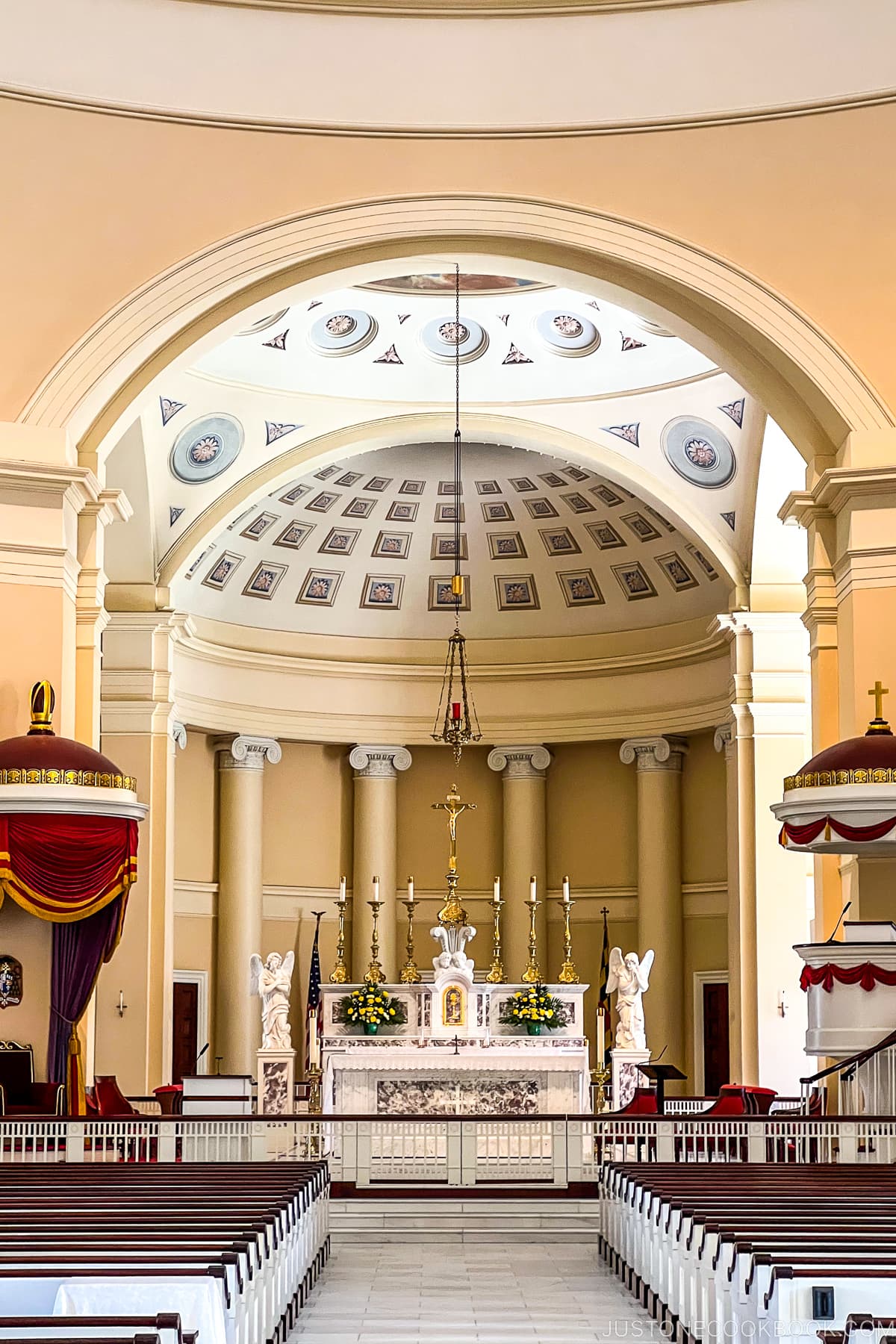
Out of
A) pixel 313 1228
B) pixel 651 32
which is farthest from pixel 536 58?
pixel 313 1228

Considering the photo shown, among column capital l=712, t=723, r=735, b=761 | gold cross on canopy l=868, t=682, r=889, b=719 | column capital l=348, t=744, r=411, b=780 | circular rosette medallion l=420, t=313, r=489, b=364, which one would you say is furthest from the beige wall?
column capital l=348, t=744, r=411, b=780

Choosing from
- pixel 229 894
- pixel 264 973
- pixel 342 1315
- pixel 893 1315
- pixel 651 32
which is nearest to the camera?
pixel 893 1315

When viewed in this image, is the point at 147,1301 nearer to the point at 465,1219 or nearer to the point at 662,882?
the point at 465,1219

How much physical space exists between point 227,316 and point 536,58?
3183 mm

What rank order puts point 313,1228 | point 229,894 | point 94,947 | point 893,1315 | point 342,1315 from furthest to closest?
1. point 229,894
2. point 94,947
3. point 313,1228
4. point 342,1315
5. point 893,1315

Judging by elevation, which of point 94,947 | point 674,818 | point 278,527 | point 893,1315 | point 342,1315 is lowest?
point 342,1315

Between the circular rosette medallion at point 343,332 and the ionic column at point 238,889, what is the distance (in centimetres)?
557

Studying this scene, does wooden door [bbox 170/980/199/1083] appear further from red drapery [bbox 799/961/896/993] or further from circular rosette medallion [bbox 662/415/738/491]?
red drapery [bbox 799/961/896/993]

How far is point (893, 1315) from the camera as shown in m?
4.93

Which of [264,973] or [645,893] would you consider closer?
[264,973]

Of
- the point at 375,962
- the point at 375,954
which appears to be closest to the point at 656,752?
the point at 375,954

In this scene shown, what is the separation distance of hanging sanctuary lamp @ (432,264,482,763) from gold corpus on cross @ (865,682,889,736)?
4748 millimetres

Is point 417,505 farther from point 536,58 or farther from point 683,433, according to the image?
point 536,58

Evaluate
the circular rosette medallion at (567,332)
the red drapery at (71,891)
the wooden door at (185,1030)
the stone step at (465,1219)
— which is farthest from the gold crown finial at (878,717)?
the wooden door at (185,1030)
